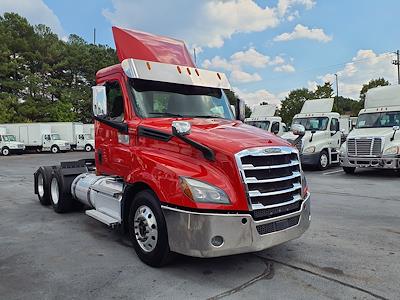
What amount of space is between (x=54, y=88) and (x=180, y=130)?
46958 millimetres

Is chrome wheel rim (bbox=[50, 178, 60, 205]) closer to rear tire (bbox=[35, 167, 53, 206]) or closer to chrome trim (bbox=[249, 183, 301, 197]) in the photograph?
rear tire (bbox=[35, 167, 53, 206])

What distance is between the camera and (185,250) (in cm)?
419

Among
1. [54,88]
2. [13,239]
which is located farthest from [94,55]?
[13,239]

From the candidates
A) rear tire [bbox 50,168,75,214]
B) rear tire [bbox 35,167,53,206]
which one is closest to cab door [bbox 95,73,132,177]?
rear tire [bbox 50,168,75,214]

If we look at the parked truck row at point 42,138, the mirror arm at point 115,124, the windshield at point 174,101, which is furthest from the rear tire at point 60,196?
the parked truck row at point 42,138

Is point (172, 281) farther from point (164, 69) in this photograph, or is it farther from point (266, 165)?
point (164, 69)

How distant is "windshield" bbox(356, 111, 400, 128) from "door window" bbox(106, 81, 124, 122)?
39.0ft

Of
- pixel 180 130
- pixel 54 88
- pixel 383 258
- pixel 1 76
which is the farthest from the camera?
pixel 54 88

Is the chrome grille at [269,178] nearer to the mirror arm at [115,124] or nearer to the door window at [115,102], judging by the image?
the mirror arm at [115,124]

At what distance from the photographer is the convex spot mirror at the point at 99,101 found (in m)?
5.60

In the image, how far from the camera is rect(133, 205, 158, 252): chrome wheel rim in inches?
181

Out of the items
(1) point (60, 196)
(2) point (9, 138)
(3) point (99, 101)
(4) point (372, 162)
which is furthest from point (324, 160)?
(2) point (9, 138)

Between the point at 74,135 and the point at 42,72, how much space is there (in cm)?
1276

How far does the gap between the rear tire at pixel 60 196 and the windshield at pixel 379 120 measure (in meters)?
11.7
